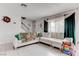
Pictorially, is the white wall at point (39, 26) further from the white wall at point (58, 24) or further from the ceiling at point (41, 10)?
the white wall at point (58, 24)

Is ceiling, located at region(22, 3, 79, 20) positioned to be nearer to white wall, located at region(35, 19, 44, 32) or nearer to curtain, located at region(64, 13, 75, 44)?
white wall, located at region(35, 19, 44, 32)

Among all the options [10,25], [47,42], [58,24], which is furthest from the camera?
[47,42]

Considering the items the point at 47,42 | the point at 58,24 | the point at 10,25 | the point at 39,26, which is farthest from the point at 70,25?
the point at 10,25

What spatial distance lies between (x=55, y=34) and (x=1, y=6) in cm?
130

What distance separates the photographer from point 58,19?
5.37 feet

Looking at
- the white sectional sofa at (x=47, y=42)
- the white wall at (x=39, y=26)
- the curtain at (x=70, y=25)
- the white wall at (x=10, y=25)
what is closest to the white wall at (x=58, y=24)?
the curtain at (x=70, y=25)

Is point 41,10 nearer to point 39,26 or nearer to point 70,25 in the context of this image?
point 39,26

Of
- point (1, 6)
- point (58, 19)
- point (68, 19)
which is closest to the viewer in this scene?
point (1, 6)

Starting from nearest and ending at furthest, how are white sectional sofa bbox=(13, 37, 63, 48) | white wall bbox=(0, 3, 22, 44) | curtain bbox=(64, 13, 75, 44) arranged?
white wall bbox=(0, 3, 22, 44) < curtain bbox=(64, 13, 75, 44) < white sectional sofa bbox=(13, 37, 63, 48)

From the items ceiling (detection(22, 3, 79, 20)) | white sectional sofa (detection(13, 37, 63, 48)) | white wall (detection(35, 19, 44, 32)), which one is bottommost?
white sectional sofa (detection(13, 37, 63, 48))

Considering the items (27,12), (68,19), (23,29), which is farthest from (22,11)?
(68,19)

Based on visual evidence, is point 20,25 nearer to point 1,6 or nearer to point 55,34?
point 1,6

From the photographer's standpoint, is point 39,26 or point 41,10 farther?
point 39,26

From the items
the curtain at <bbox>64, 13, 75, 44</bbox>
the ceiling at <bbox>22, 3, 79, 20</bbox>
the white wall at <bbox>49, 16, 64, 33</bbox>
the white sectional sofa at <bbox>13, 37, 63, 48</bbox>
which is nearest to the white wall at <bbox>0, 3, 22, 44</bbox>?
the ceiling at <bbox>22, 3, 79, 20</bbox>
